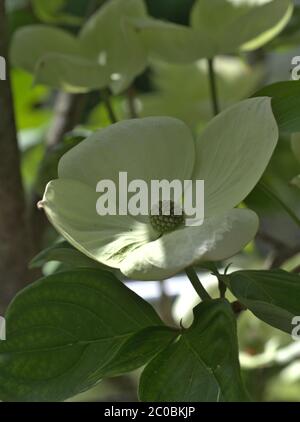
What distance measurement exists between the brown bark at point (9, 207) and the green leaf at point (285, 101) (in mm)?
219

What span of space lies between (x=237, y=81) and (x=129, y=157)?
1.36ft

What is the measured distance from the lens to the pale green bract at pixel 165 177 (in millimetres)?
386

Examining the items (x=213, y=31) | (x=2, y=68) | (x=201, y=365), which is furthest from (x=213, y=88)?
(x=201, y=365)

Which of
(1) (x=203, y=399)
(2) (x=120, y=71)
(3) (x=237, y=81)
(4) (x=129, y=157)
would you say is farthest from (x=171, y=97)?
(1) (x=203, y=399)

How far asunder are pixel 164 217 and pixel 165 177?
0.11 ft

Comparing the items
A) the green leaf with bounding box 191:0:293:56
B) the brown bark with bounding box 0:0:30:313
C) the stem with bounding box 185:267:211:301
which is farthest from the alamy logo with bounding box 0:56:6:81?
the stem with bounding box 185:267:211:301

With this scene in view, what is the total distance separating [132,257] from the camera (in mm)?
410

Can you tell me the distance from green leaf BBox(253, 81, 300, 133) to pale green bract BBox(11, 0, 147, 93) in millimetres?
123

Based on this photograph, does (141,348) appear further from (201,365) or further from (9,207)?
(9,207)

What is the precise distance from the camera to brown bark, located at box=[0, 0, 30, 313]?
63 cm

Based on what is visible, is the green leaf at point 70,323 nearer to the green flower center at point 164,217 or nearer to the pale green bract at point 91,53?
the green flower center at point 164,217

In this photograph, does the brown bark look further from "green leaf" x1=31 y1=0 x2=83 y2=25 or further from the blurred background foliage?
"green leaf" x1=31 y1=0 x2=83 y2=25

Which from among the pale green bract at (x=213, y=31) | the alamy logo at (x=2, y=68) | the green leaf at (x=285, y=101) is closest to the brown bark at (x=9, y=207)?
the alamy logo at (x=2, y=68)
